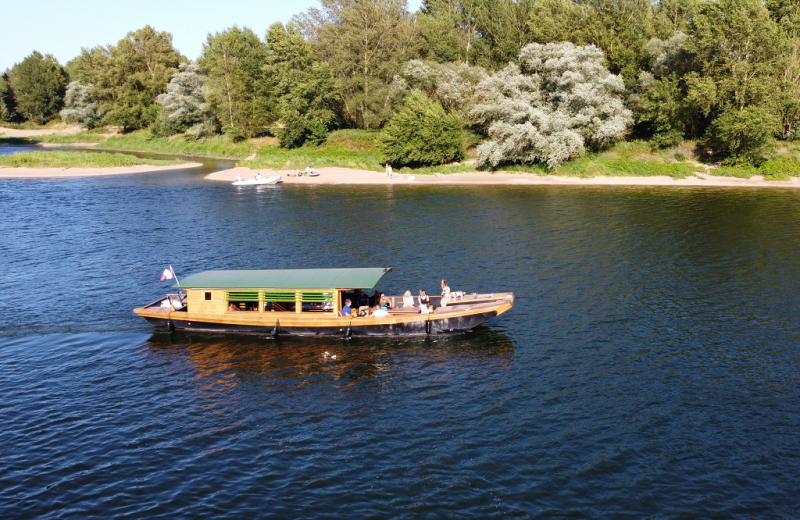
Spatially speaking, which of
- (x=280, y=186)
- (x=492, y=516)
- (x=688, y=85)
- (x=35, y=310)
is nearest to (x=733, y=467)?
(x=492, y=516)

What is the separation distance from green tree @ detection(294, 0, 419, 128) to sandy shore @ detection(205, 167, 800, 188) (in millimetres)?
19422

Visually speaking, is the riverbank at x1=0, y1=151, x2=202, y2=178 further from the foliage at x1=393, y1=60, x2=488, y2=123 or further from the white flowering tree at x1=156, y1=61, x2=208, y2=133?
the foliage at x1=393, y1=60, x2=488, y2=123

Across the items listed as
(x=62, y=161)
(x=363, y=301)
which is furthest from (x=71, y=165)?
(x=363, y=301)

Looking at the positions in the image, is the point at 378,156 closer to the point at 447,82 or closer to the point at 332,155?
the point at 332,155

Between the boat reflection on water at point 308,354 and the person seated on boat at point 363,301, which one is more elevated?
the person seated on boat at point 363,301

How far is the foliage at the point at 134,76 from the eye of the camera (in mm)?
157125

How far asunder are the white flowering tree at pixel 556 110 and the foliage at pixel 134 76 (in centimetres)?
9795

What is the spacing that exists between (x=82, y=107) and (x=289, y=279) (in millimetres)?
157298

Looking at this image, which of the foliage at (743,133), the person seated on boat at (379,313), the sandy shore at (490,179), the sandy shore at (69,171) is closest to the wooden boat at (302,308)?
the person seated on boat at (379,313)

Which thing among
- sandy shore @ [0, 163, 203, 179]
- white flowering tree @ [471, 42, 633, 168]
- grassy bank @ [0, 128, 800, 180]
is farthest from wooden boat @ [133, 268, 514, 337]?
sandy shore @ [0, 163, 203, 179]

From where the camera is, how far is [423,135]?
326ft

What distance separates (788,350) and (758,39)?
61.6m

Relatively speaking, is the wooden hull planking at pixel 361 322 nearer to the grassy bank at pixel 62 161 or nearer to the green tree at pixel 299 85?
the green tree at pixel 299 85

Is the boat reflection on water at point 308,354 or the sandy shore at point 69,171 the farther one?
the sandy shore at point 69,171
